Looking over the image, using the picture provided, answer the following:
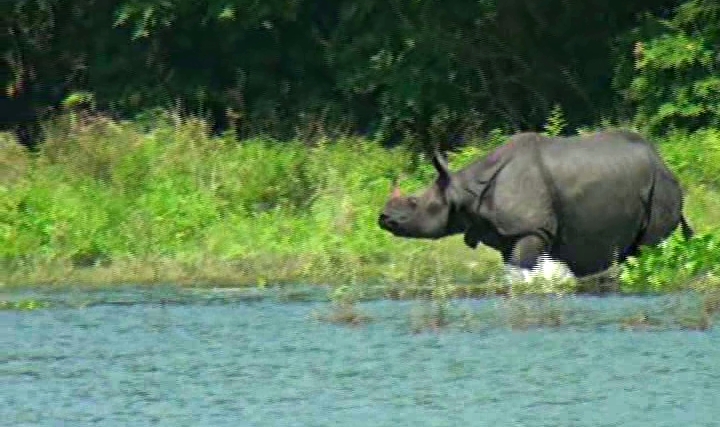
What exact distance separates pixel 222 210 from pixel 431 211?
153 inches

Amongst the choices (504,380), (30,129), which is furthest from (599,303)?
(30,129)

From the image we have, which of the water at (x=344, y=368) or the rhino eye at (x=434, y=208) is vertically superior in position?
the rhino eye at (x=434, y=208)

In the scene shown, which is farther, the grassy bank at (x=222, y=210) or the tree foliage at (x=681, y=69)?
the tree foliage at (x=681, y=69)

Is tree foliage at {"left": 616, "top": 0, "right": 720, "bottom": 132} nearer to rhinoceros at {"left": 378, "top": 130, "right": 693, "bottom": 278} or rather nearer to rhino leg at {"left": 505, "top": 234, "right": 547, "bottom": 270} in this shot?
rhinoceros at {"left": 378, "top": 130, "right": 693, "bottom": 278}

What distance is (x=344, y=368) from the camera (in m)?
12.0

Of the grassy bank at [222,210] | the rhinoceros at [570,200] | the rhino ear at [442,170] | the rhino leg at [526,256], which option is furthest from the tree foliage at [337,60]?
the rhino leg at [526,256]

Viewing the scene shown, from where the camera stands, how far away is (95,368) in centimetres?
1227

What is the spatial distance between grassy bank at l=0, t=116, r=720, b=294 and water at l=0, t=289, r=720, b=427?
187 centimetres

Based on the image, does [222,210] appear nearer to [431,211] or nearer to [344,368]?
[431,211]

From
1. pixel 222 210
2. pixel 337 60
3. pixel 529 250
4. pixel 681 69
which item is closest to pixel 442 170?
pixel 529 250

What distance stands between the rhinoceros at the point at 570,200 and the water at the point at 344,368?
87cm

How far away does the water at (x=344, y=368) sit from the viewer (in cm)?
1048

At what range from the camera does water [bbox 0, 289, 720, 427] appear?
34.4 feet

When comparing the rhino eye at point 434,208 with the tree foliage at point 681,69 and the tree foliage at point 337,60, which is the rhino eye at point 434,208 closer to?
the tree foliage at point 681,69
